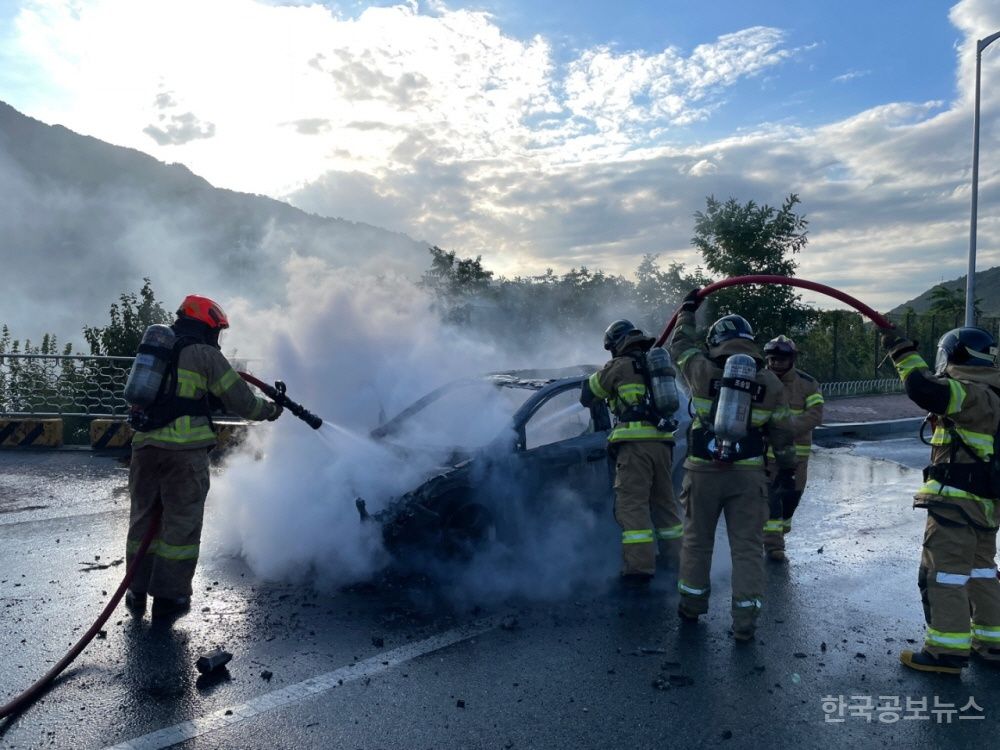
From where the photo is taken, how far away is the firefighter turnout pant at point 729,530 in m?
4.50

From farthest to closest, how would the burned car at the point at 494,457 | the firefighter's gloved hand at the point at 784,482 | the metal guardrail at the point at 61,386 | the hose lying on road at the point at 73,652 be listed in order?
1. the metal guardrail at the point at 61,386
2. the burned car at the point at 494,457
3. the firefighter's gloved hand at the point at 784,482
4. the hose lying on road at the point at 73,652

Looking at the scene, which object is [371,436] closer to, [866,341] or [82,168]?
[866,341]

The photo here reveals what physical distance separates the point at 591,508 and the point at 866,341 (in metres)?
20.0

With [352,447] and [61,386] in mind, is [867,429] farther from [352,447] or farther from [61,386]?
[61,386]

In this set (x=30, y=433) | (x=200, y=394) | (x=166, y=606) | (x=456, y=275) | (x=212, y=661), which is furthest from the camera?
(x=456, y=275)

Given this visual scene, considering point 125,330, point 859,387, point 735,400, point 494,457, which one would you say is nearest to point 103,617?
point 494,457

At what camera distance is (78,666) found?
4105 mm

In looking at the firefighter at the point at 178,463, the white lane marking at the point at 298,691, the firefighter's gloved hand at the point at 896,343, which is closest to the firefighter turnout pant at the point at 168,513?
the firefighter at the point at 178,463

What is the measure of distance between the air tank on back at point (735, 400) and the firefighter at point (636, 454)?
0.98 m

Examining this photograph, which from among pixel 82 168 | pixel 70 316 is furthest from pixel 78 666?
pixel 82 168

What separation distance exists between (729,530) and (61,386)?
38.1 ft

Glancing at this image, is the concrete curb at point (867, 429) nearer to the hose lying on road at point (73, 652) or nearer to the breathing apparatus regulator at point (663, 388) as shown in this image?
the breathing apparatus regulator at point (663, 388)

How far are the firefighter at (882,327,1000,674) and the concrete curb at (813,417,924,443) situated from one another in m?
9.91

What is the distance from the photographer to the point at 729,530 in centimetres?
473
